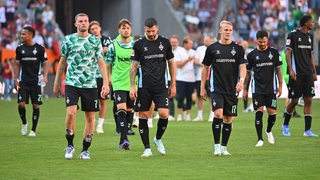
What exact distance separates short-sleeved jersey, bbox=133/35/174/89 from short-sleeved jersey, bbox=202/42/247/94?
2.53ft

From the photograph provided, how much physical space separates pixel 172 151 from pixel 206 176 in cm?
368

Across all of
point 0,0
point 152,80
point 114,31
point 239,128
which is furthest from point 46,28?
point 152,80

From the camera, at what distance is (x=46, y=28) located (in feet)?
139

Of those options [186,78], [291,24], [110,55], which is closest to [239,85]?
[110,55]

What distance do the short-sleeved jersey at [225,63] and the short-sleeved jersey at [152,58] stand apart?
77 cm

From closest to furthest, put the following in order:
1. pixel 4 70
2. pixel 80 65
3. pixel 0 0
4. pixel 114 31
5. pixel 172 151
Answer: pixel 80 65 < pixel 172 151 < pixel 4 70 < pixel 0 0 < pixel 114 31

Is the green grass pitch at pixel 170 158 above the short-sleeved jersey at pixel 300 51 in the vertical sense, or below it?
below

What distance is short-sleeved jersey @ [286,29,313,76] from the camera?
64.1ft

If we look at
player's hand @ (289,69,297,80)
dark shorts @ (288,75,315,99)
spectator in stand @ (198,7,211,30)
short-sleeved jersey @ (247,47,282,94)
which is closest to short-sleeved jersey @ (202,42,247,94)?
short-sleeved jersey @ (247,47,282,94)

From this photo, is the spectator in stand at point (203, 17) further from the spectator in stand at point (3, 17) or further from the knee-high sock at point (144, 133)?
the knee-high sock at point (144, 133)

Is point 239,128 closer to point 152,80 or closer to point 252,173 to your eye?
point 152,80

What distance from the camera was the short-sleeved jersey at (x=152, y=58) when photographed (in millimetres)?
15750

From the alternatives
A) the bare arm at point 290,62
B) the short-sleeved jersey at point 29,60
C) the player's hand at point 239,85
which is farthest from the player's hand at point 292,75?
the short-sleeved jersey at point 29,60

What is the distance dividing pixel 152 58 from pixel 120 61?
89.7 inches
